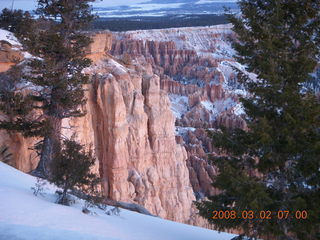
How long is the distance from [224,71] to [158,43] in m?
14.9

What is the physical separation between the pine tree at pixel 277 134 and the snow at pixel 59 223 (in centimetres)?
157

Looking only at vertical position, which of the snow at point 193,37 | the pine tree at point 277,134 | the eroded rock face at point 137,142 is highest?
the snow at point 193,37

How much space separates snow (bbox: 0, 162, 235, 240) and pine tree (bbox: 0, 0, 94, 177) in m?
Result: 2.55

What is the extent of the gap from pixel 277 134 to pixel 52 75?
25.6 feet

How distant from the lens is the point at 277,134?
243 inches

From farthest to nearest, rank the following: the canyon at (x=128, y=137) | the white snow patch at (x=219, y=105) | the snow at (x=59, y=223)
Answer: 1. the white snow patch at (x=219, y=105)
2. the canyon at (x=128, y=137)
3. the snow at (x=59, y=223)

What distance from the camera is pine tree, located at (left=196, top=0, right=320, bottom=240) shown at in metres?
5.90

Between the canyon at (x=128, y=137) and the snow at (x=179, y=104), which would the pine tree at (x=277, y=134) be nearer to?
the canyon at (x=128, y=137)

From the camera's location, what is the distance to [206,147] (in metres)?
35.8

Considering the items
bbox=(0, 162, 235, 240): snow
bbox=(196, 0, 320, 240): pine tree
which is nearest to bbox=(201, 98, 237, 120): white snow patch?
bbox=(0, 162, 235, 240): snow

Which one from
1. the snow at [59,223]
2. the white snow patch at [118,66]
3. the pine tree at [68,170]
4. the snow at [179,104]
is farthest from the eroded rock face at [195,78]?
the pine tree at [68,170]

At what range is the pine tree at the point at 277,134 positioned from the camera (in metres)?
5.90

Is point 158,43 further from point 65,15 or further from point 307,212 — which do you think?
point 307,212

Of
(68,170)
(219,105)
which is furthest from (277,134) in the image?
(219,105)
